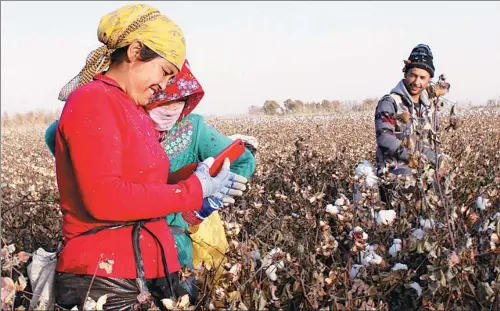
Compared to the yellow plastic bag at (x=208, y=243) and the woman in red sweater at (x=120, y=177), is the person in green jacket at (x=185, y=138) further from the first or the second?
the woman in red sweater at (x=120, y=177)

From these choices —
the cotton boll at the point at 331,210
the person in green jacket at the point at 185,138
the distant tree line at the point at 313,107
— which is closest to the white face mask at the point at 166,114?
the person in green jacket at the point at 185,138

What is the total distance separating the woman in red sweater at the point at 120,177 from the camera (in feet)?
4.96

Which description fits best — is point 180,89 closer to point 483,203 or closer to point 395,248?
point 395,248

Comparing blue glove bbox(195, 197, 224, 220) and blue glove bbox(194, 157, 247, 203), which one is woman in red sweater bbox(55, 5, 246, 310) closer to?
blue glove bbox(194, 157, 247, 203)

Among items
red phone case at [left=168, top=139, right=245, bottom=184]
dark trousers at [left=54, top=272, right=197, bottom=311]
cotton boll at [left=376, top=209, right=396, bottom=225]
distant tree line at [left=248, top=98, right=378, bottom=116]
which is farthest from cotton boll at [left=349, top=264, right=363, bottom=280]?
distant tree line at [left=248, top=98, right=378, bottom=116]

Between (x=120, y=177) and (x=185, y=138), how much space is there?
2.65 feet

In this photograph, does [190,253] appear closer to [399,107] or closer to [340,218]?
[340,218]

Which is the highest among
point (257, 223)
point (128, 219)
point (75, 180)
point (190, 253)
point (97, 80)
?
point (97, 80)

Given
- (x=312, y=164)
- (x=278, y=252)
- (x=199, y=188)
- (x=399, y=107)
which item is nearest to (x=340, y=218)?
(x=278, y=252)

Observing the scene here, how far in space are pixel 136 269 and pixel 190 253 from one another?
54 centimetres

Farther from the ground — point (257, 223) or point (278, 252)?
point (278, 252)

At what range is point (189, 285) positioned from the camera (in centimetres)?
202

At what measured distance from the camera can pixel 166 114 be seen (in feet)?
7.25

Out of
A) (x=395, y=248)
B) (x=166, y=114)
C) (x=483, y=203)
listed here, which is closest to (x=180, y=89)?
(x=166, y=114)
